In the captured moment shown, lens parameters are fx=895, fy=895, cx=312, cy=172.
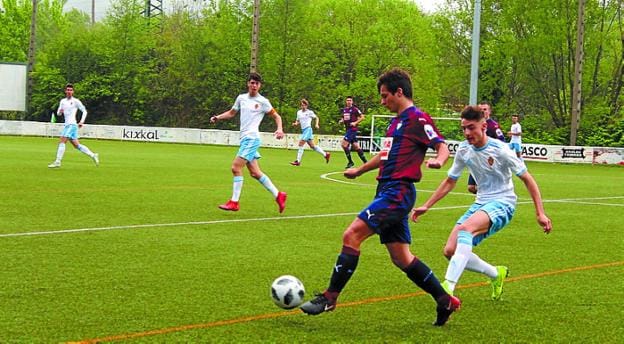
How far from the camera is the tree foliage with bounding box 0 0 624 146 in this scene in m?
54.8

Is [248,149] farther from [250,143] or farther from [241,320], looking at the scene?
[241,320]

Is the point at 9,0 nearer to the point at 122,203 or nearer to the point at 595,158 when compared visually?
the point at 595,158

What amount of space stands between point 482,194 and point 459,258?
75cm

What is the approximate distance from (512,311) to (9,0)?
7628cm

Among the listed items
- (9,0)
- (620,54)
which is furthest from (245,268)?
(9,0)

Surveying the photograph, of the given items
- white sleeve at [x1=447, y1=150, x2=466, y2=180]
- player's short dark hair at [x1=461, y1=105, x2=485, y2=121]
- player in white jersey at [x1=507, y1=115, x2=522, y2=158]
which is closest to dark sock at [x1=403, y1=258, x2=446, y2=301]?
white sleeve at [x1=447, y1=150, x2=466, y2=180]

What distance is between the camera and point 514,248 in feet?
36.2

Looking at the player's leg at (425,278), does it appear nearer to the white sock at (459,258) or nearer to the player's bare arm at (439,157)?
the white sock at (459,258)

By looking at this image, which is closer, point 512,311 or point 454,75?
point 512,311

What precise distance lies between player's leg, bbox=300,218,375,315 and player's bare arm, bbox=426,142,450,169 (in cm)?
65

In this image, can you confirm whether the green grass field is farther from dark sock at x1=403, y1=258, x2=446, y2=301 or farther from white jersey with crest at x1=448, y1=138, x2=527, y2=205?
white jersey with crest at x1=448, y1=138, x2=527, y2=205

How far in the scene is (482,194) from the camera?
7512 mm

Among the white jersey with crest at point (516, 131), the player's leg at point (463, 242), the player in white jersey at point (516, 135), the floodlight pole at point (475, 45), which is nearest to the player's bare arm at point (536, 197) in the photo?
the player's leg at point (463, 242)

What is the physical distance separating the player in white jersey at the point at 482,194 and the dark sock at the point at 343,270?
2.89 ft
